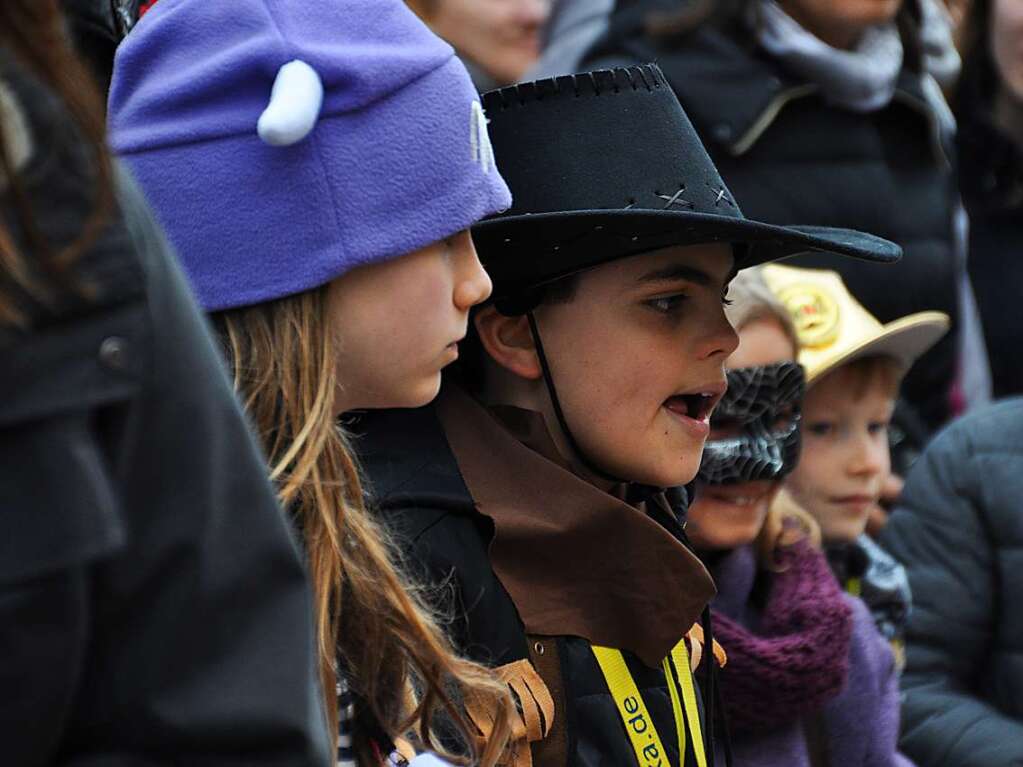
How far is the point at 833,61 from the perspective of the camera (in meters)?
3.99

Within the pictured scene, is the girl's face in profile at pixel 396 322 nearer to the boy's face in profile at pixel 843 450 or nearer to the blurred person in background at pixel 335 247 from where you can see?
the blurred person in background at pixel 335 247

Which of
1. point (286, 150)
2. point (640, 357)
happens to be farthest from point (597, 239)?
point (286, 150)

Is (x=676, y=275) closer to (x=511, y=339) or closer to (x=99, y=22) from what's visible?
(x=511, y=339)

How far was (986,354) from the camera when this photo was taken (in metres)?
4.66

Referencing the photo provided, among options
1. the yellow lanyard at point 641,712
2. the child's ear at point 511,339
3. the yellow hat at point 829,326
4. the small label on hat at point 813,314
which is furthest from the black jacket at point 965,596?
the child's ear at point 511,339

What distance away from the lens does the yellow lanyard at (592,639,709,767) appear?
2.21 m

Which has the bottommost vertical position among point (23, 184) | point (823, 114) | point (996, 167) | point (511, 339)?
point (996, 167)

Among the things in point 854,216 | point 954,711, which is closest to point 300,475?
point 954,711

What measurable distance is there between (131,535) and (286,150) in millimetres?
904

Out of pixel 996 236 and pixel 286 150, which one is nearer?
pixel 286 150

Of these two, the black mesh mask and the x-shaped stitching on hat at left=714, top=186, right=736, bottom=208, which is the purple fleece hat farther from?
the black mesh mask

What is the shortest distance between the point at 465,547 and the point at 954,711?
156 cm

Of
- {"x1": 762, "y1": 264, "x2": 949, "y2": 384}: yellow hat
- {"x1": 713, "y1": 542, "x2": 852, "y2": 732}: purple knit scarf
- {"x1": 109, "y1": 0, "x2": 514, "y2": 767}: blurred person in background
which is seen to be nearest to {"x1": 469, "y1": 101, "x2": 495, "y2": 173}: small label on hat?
{"x1": 109, "y1": 0, "x2": 514, "y2": 767}: blurred person in background

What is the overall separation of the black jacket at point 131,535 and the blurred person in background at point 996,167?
3.79m
